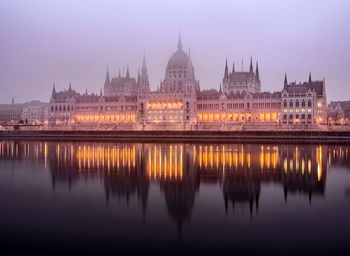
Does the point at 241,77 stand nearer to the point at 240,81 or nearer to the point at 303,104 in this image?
the point at 240,81

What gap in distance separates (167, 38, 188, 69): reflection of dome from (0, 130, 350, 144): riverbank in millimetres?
45350

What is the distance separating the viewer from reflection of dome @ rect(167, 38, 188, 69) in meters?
119

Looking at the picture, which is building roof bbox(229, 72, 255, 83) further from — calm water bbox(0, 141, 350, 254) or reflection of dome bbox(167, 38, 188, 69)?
calm water bbox(0, 141, 350, 254)

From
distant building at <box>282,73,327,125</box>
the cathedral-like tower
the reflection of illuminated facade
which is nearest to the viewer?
the reflection of illuminated facade

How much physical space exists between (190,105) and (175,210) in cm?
8905

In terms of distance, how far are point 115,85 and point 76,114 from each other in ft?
87.1

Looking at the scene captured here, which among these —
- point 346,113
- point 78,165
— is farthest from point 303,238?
point 346,113

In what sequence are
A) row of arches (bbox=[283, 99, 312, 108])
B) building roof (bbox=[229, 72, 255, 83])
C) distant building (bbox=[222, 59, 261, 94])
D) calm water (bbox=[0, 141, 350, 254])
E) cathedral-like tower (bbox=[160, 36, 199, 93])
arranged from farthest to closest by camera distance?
building roof (bbox=[229, 72, 255, 83]), distant building (bbox=[222, 59, 261, 94]), cathedral-like tower (bbox=[160, 36, 199, 93]), row of arches (bbox=[283, 99, 312, 108]), calm water (bbox=[0, 141, 350, 254])

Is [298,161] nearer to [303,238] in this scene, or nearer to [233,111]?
[303,238]

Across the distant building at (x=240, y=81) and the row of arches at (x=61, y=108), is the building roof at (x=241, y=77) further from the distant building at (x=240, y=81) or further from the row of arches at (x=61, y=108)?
the row of arches at (x=61, y=108)

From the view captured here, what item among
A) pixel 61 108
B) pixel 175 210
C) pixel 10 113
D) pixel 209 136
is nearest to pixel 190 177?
pixel 175 210

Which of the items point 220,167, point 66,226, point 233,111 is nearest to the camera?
point 66,226

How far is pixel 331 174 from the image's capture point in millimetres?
25719

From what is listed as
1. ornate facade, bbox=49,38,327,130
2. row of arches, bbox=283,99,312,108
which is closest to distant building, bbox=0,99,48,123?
ornate facade, bbox=49,38,327,130
